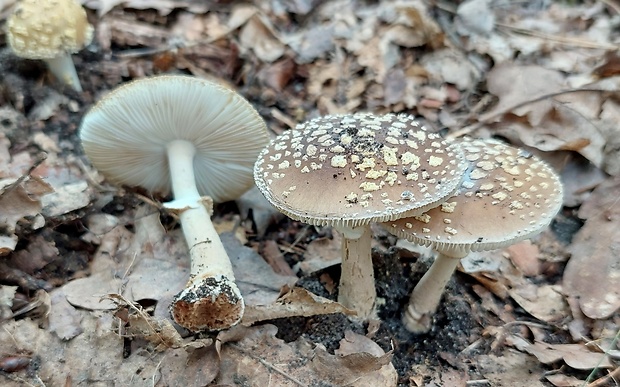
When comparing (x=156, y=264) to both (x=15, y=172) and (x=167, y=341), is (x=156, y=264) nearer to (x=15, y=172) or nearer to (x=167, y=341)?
(x=167, y=341)

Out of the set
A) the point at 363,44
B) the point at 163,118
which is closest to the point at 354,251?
the point at 163,118

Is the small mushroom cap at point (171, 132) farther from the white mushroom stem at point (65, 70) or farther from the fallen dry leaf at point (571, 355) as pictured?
the fallen dry leaf at point (571, 355)

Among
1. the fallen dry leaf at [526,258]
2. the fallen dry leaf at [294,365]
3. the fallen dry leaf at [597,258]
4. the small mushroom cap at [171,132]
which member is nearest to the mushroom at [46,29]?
the small mushroom cap at [171,132]

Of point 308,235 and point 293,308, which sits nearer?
point 293,308

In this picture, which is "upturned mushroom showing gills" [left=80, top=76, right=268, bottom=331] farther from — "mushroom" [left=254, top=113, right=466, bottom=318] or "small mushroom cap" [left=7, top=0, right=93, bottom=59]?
"small mushroom cap" [left=7, top=0, right=93, bottom=59]

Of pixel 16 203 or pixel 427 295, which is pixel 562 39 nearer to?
pixel 427 295

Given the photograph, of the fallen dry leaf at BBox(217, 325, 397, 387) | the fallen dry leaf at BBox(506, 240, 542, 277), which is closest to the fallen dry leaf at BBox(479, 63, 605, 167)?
the fallen dry leaf at BBox(506, 240, 542, 277)

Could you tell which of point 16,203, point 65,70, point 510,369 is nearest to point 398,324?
point 510,369
